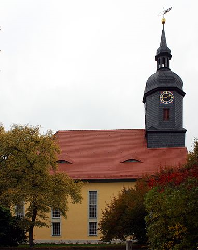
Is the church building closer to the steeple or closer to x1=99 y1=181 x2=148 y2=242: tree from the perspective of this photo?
the steeple

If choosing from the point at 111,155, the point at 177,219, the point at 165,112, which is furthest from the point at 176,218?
the point at 165,112

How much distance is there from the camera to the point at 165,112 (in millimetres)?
41562

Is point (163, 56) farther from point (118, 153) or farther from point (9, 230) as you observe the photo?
point (9, 230)

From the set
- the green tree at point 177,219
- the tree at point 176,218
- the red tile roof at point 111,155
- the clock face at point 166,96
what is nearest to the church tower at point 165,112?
the clock face at point 166,96

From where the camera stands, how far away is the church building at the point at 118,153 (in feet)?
125

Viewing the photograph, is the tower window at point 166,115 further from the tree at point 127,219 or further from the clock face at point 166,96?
the tree at point 127,219

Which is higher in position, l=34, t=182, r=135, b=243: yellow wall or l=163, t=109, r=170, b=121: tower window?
l=163, t=109, r=170, b=121: tower window

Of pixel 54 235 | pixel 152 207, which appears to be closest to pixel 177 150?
pixel 54 235

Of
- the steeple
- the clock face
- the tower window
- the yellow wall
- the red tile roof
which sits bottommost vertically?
the yellow wall

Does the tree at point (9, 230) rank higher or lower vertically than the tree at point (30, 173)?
lower

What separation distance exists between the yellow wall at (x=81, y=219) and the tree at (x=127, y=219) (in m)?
13.6

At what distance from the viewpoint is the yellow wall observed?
1485 inches

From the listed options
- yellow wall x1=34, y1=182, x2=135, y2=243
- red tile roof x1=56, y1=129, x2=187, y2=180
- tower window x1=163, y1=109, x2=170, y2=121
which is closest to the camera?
yellow wall x1=34, y1=182, x2=135, y2=243

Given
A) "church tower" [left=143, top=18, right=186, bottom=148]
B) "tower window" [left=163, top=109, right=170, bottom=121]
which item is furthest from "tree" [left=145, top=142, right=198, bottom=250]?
"tower window" [left=163, top=109, right=170, bottom=121]
